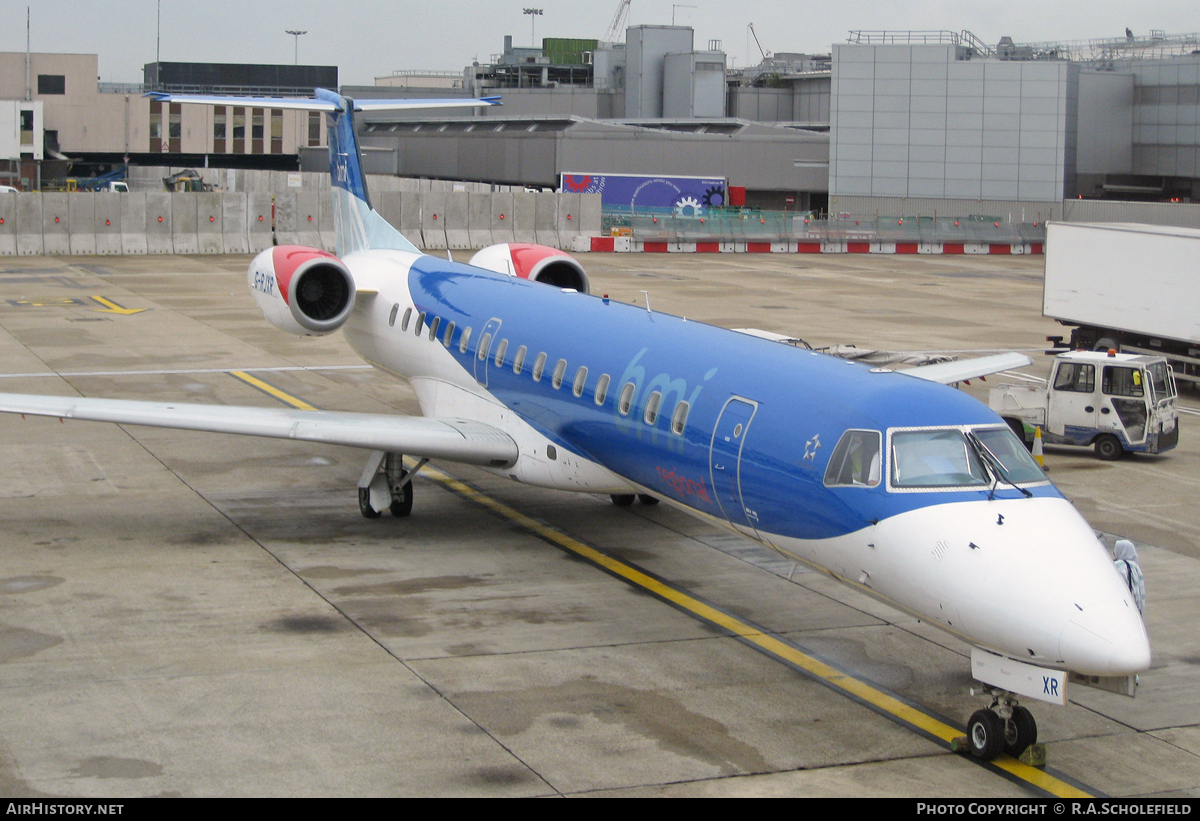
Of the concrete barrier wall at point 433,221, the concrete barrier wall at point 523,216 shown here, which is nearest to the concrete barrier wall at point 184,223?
the concrete barrier wall at point 433,221

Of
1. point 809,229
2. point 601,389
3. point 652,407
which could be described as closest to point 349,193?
point 601,389

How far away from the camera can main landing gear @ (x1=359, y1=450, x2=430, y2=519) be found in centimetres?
1847

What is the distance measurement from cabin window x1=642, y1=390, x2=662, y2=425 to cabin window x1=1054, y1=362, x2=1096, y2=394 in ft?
40.1

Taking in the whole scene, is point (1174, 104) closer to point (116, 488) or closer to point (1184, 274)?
point (1184, 274)

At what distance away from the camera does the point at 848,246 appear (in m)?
65.9

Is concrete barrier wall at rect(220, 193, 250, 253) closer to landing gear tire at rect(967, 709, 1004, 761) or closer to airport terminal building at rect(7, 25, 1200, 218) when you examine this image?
airport terminal building at rect(7, 25, 1200, 218)

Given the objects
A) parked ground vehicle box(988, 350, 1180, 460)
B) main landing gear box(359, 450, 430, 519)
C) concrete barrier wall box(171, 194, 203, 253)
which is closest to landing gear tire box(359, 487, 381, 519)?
main landing gear box(359, 450, 430, 519)

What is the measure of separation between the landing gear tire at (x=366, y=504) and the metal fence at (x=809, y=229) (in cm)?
4579

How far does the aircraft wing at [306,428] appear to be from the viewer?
1723 cm

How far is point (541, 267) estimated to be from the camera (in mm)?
22328

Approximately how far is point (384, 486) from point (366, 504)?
36cm

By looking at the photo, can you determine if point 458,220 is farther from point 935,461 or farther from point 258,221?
point 935,461

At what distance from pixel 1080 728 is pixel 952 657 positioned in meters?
1.95

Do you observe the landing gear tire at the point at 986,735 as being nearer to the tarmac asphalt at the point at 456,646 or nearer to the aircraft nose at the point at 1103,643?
the tarmac asphalt at the point at 456,646
